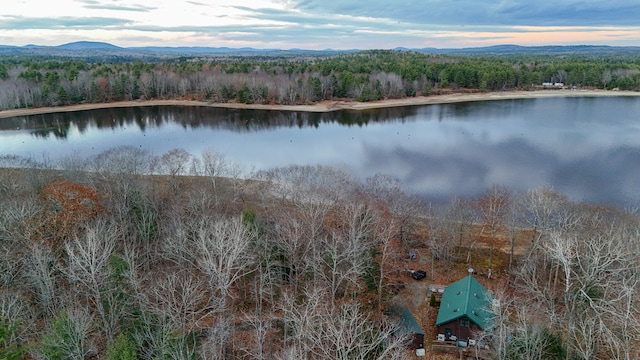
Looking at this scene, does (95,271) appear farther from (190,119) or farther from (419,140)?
(190,119)

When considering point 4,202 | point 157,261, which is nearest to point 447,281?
point 157,261

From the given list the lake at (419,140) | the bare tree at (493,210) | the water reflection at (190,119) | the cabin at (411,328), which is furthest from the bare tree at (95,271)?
the water reflection at (190,119)

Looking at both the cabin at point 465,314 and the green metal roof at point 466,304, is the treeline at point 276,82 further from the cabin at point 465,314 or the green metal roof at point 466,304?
the cabin at point 465,314

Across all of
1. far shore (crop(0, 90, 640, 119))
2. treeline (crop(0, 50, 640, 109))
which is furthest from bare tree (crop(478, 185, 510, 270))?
treeline (crop(0, 50, 640, 109))

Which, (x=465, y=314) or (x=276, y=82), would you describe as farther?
(x=276, y=82)

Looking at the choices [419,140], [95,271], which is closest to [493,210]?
[95,271]

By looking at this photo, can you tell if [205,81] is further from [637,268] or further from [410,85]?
[637,268]
